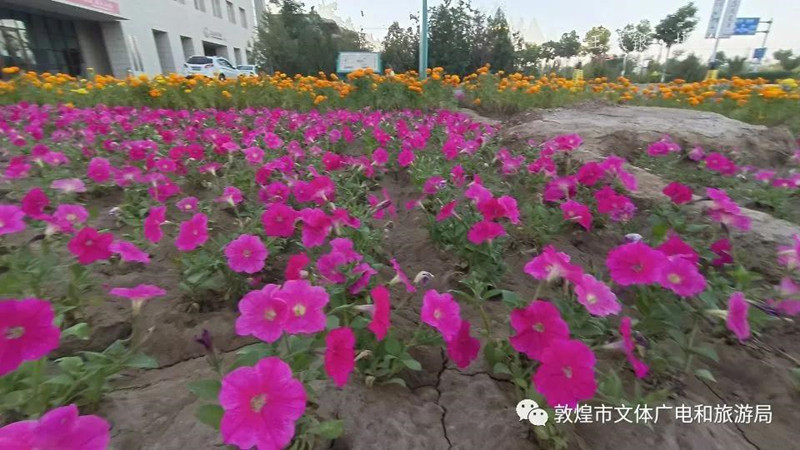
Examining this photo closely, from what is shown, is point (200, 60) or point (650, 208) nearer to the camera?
point (650, 208)

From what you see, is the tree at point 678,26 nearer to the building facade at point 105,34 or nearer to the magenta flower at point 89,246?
the building facade at point 105,34

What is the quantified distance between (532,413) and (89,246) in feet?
4.75

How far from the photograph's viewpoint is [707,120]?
5.27m

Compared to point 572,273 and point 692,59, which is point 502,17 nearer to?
point 692,59

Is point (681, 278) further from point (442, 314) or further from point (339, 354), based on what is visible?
point (339, 354)

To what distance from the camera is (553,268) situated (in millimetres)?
1211

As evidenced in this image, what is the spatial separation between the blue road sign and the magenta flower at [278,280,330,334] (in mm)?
35324

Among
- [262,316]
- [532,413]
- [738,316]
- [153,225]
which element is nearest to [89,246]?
[153,225]

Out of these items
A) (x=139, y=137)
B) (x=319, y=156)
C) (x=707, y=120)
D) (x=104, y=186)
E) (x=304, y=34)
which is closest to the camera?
(x=104, y=186)

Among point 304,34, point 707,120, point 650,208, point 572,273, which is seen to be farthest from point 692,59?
point 572,273

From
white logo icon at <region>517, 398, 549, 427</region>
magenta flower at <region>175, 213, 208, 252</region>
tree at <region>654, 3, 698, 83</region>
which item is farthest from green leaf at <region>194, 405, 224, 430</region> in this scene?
tree at <region>654, 3, 698, 83</region>

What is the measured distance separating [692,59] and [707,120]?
87.8ft

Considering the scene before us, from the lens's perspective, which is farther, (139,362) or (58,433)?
(139,362)

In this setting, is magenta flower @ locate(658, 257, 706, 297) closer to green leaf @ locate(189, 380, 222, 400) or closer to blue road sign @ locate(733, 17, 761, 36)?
green leaf @ locate(189, 380, 222, 400)
